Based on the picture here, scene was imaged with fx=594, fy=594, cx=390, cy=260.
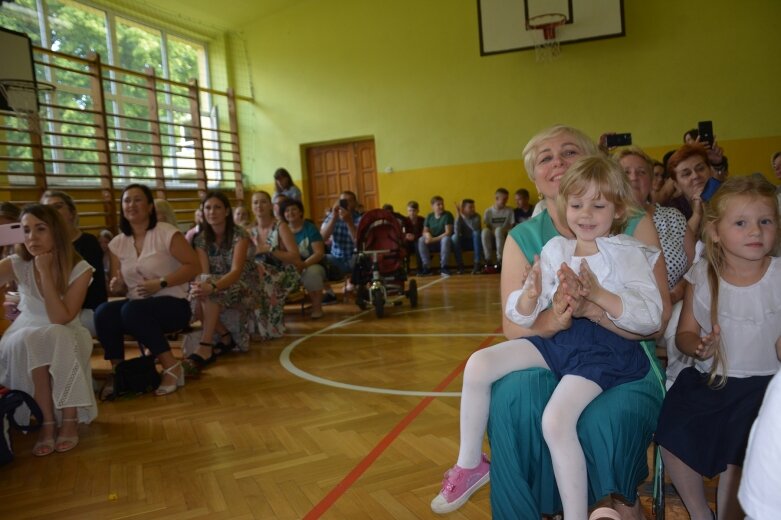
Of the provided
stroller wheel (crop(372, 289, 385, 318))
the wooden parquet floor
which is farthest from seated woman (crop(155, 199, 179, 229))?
stroller wheel (crop(372, 289, 385, 318))

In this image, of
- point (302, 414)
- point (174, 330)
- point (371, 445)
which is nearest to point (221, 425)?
point (302, 414)

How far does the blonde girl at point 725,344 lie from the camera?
1535 mm

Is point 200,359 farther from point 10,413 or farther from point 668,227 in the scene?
point 668,227

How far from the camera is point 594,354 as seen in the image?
1655mm

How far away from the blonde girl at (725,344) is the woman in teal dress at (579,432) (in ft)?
0.31

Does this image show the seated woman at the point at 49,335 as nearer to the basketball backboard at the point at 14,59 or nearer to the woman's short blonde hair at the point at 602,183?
the woman's short blonde hair at the point at 602,183

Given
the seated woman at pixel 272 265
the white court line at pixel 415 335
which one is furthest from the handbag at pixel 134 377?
the white court line at pixel 415 335

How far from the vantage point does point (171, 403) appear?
11.4ft

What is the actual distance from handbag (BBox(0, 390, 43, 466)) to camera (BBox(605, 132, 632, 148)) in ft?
10.4

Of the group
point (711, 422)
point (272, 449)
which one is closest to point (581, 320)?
point (711, 422)

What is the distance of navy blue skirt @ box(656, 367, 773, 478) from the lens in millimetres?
1505

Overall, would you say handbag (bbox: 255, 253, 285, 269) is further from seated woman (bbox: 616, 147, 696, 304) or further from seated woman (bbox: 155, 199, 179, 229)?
seated woman (bbox: 616, 147, 696, 304)

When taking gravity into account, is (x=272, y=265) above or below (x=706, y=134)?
below

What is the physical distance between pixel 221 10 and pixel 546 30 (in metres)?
5.94
